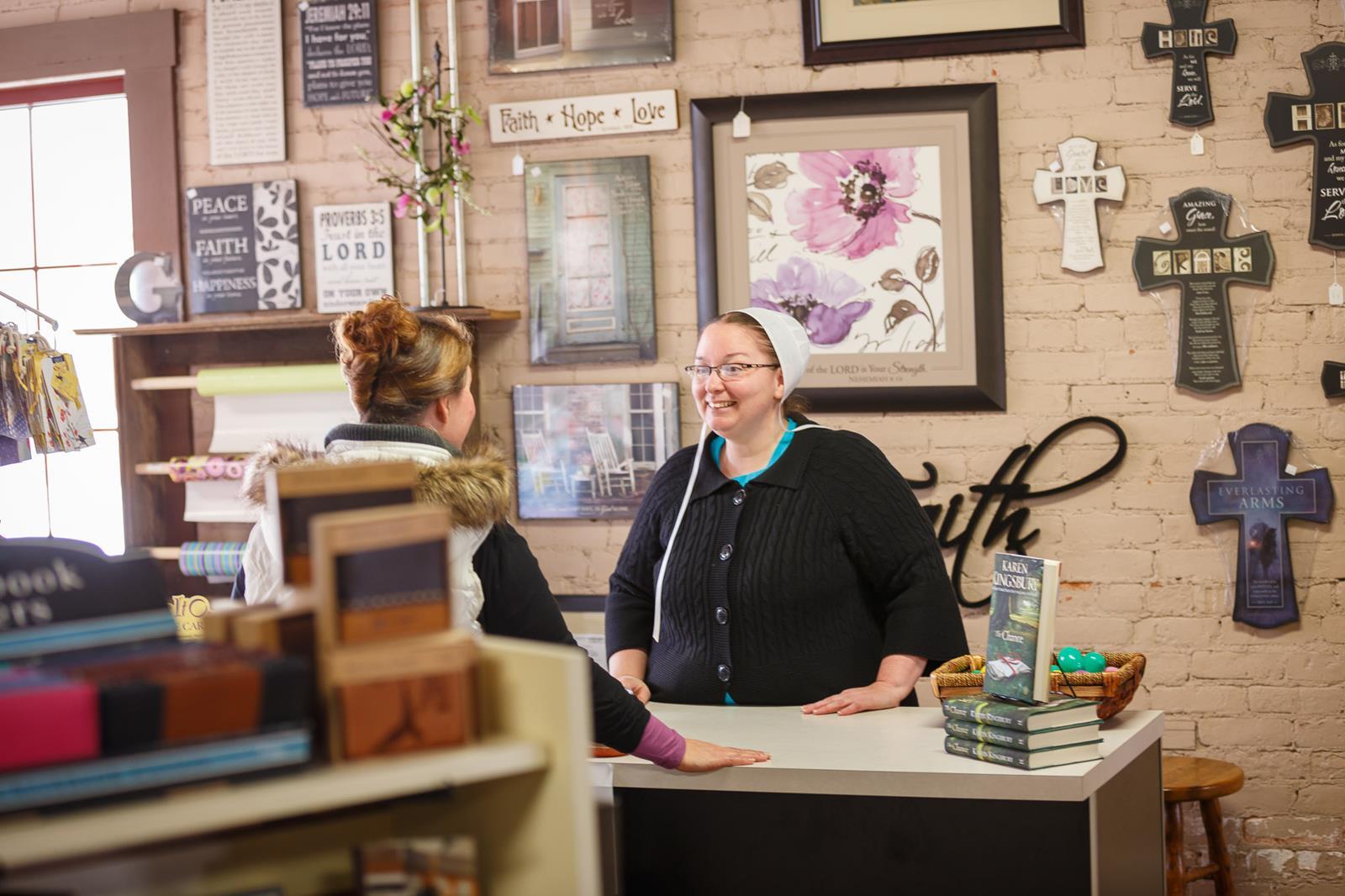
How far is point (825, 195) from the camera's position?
3555 mm

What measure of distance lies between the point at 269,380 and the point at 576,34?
129 cm

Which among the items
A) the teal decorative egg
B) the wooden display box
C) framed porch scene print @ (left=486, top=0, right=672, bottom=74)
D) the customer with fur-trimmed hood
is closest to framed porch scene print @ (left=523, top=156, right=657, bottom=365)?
framed porch scene print @ (left=486, top=0, right=672, bottom=74)

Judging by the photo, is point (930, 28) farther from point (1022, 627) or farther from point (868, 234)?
point (1022, 627)

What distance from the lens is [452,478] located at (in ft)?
6.13

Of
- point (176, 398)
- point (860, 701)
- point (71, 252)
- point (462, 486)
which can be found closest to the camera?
point (462, 486)

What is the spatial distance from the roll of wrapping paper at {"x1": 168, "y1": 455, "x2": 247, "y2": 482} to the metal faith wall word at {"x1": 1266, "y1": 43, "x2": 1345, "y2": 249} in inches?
115

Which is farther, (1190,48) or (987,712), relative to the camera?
(1190,48)

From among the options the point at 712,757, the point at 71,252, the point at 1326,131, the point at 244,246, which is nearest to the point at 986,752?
the point at 712,757

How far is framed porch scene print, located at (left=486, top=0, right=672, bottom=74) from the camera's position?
3.61 m

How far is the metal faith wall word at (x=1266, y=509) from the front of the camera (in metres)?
3.36

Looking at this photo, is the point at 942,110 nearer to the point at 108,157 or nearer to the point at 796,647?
the point at 796,647

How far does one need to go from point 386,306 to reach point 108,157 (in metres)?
2.59

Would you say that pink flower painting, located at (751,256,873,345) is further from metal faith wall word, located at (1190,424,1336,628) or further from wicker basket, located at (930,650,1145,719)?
wicker basket, located at (930,650,1145,719)

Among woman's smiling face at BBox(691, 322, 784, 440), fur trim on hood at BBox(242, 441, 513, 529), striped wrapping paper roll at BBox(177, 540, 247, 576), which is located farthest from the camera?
striped wrapping paper roll at BBox(177, 540, 247, 576)
